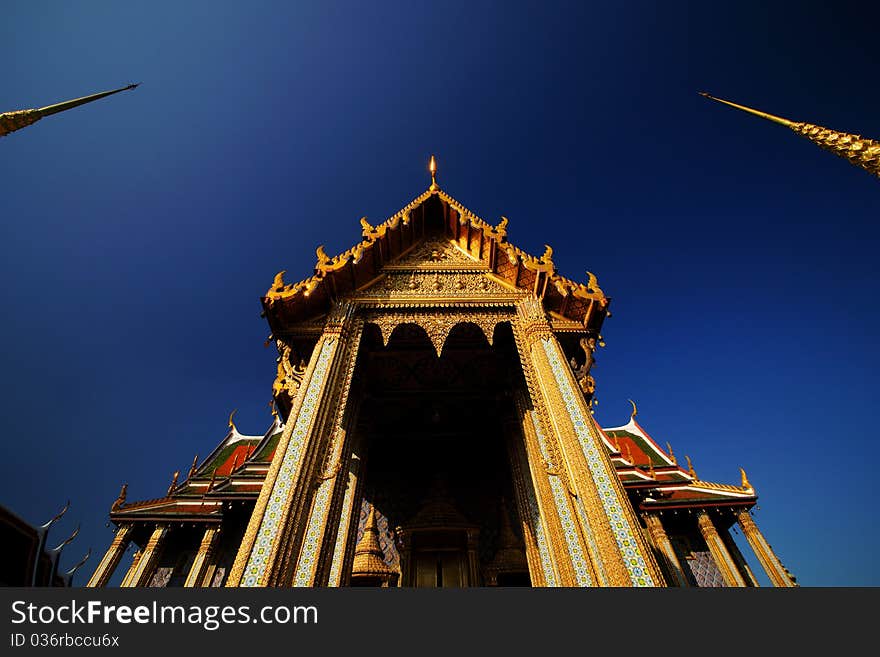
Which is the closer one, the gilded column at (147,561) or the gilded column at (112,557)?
the gilded column at (147,561)

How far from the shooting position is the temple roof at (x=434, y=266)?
22.5 feet

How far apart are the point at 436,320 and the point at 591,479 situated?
3536 millimetres

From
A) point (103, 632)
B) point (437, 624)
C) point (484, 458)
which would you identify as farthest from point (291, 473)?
point (484, 458)

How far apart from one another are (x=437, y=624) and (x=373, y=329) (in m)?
6.00

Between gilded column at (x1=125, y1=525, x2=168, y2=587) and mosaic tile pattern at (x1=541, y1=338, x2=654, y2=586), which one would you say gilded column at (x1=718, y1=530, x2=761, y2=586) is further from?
gilded column at (x1=125, y1=525, x2=168, y2=587)

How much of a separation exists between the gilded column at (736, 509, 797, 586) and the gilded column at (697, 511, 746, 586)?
66cm

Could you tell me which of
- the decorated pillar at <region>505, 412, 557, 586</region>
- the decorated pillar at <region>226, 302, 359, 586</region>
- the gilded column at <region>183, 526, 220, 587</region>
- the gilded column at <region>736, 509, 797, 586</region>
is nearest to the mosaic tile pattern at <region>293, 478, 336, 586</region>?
the decorated pillar at <region>226, 302, 359, 586</region>

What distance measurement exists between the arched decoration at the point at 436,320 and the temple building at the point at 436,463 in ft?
0.11

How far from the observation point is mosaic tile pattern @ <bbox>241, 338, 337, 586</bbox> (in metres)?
3.98

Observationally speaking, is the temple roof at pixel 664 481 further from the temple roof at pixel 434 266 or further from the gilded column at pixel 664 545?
the temple roof at pixel 434 266

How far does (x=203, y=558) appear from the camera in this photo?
9469 millimetres

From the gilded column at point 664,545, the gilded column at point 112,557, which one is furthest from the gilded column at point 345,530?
the gilded column at point 664,545

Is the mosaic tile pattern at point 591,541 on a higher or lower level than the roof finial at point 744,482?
lower

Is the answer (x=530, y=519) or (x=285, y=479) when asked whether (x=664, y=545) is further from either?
(x=285, y=479)
